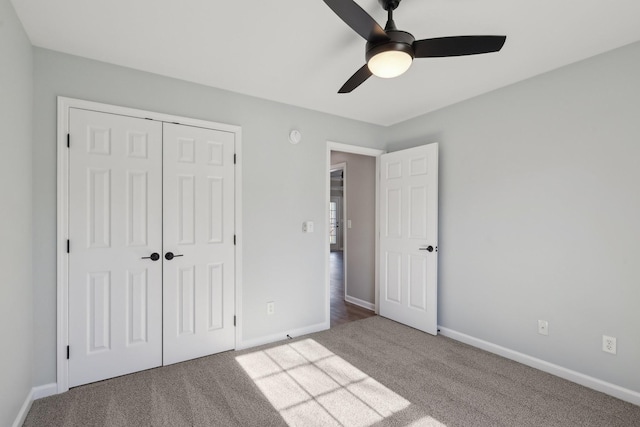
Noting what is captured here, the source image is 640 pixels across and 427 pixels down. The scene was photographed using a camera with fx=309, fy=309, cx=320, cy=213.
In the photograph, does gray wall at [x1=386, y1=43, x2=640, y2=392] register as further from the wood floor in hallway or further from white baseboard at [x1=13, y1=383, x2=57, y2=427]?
white baseboard at [x1=13, y1=383, x2=57, y2=427]

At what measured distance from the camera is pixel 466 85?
2.87 m

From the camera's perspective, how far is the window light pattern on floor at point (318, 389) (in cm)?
203

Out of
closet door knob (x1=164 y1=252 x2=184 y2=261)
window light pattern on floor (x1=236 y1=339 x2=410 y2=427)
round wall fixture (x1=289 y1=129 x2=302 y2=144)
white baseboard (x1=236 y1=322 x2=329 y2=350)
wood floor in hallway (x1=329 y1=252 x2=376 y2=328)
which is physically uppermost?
round wall fixture (x1=289 y1=129 x2=302 y2=144)

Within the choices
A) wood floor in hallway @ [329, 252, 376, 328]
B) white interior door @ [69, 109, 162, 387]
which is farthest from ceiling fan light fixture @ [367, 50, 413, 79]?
wood floor in hallway @ [329, 252, 376, 328]

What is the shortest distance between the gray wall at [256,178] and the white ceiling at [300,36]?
0.54 ft

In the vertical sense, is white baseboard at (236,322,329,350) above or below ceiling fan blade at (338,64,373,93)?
below

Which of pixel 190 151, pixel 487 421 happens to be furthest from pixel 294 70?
pixel 487 421

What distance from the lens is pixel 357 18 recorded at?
1.50 metres

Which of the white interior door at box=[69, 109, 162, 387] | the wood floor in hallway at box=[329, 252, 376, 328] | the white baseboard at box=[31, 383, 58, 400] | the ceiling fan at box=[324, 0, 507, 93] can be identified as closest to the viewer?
the ceiling fan at box=[324, 0, 507, 93]

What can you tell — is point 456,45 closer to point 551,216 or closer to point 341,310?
point 551,216

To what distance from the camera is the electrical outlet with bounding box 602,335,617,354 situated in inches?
89.0

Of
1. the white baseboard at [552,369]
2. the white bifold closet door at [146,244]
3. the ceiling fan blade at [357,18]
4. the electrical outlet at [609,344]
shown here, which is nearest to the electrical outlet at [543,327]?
the white baseboard at [552,369]

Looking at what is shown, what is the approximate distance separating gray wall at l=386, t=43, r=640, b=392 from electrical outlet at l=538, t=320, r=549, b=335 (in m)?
0.04

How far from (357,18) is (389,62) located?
1.07 ft
